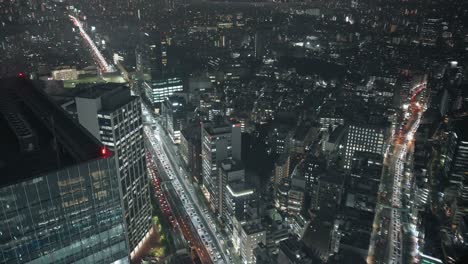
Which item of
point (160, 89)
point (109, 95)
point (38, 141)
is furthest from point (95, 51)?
point (38, 141)

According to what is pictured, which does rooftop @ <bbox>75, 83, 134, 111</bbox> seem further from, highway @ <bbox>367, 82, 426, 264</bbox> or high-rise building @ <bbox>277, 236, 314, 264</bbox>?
highway @ <bbox>367, 82, 426, 264</bbox>

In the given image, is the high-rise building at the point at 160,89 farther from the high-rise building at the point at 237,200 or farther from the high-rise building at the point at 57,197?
the high-rise building at the point at 57,197

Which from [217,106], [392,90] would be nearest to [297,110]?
[217,106]

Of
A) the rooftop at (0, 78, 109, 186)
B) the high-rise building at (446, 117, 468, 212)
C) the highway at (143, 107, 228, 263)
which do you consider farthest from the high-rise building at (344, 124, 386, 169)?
the rooftop at (0, 78, 109, 186)

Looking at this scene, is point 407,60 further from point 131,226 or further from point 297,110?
point 131,226

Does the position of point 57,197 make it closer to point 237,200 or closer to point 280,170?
point 237,200

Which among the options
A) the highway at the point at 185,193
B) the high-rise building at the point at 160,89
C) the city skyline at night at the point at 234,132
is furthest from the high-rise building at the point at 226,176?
the high-rise building at the point at 160,89
